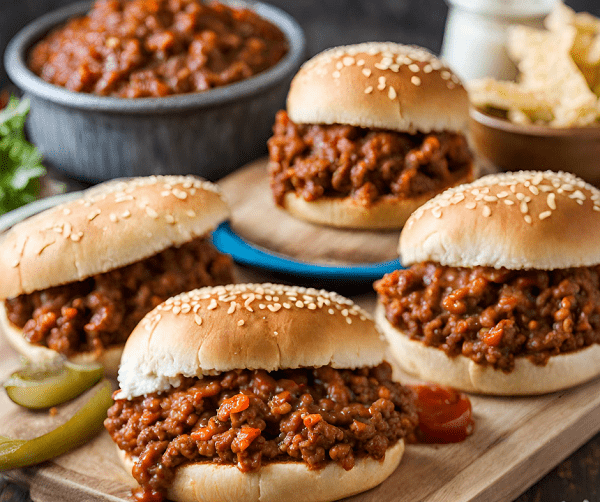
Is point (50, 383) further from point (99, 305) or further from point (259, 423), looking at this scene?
point (259, 423)

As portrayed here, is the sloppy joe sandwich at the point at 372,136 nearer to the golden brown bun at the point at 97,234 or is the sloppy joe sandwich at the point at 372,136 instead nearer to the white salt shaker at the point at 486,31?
the golden brown bun at the point at 97,234

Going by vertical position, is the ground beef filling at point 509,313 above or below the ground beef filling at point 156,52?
below

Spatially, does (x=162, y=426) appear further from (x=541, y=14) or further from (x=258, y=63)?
(x=541, y=14)

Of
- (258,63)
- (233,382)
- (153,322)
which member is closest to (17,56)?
(258,63)

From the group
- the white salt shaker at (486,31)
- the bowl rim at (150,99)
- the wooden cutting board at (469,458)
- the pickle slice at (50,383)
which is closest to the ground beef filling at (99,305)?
the pickle slice at (50,383)

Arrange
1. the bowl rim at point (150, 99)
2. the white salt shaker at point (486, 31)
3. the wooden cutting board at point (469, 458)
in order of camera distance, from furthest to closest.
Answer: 1. the white salt shaker at point (486, 31)
2. the bowl rim at point (150, 99)
3. the wooden cutting board at point (469, 458)

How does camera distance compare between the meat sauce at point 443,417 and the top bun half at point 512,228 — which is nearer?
the meat sauce at point 443,417

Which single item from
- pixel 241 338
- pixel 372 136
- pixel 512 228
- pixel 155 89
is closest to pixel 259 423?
pixel 241 338
